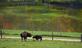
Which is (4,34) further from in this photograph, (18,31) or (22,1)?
(22,1)

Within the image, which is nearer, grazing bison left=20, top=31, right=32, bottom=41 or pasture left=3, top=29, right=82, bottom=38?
grazing bison left=20, top=31, right=32, bottom=41

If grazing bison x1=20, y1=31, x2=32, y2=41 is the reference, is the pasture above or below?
below

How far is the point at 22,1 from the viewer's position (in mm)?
18359

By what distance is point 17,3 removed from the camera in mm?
18453

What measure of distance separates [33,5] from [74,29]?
3.05 metres

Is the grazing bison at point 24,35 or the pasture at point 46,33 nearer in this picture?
the grazing bison at point 24,35

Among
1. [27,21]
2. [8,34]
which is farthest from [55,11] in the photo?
[8,34]

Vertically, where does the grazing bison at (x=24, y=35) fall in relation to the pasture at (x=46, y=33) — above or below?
above

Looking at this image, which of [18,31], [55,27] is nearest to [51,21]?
[55,27]

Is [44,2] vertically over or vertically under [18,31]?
over

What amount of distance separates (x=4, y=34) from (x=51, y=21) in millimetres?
3152

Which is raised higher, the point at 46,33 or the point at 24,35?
the point at 24,35

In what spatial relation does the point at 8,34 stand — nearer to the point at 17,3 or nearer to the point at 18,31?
the point at 18,31

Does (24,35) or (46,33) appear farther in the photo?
(46,33)
